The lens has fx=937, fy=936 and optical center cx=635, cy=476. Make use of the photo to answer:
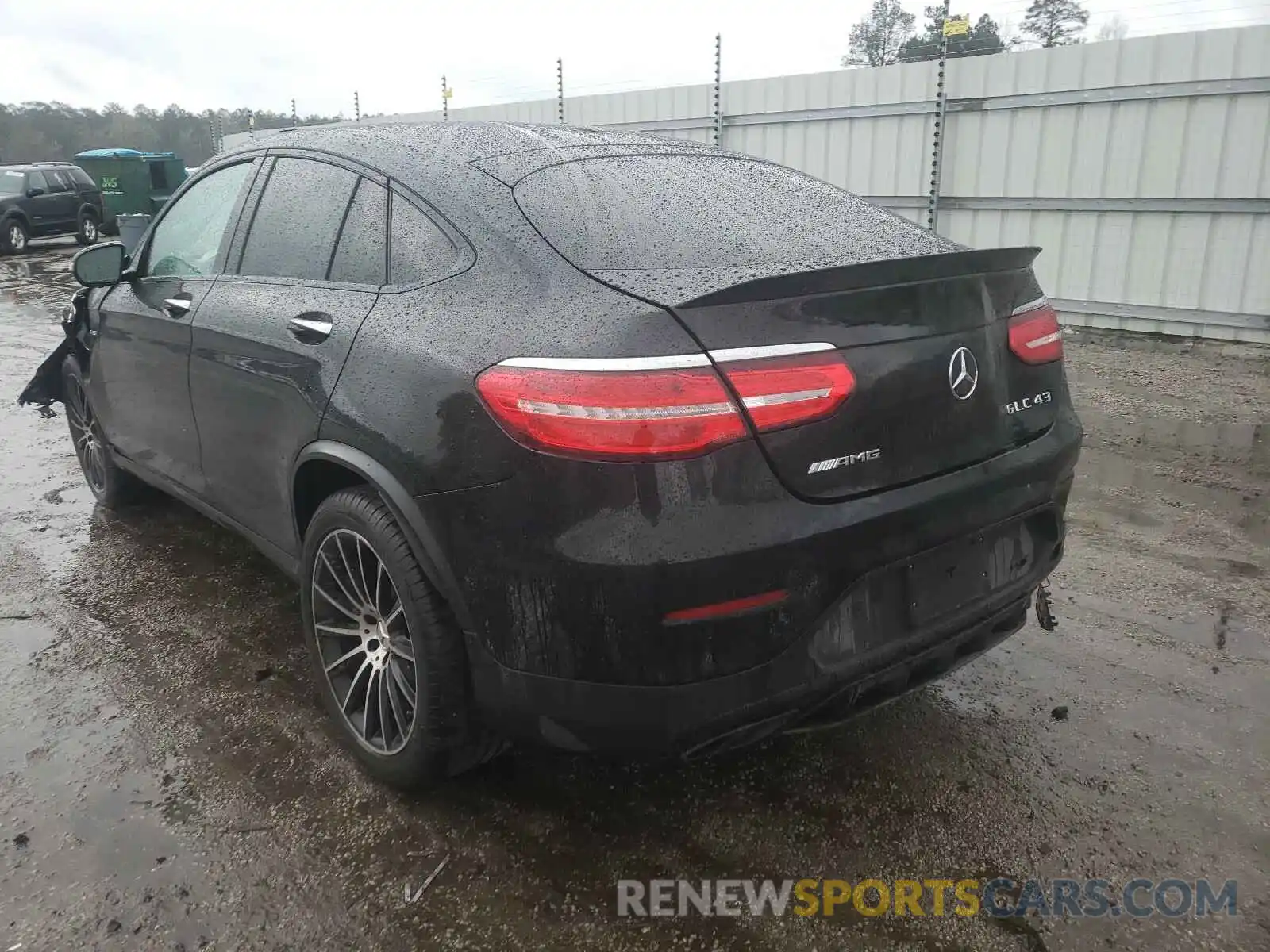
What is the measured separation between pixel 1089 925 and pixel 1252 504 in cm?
328

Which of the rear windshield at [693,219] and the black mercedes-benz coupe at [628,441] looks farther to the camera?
the rear windshield at [693,219]

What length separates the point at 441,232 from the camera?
2.33 meters

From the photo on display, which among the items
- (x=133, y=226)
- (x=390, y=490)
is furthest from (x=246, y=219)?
(x=133, y=226)

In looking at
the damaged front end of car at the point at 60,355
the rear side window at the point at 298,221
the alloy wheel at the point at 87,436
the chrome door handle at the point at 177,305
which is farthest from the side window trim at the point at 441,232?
the alloy wheel at the point at 87,436

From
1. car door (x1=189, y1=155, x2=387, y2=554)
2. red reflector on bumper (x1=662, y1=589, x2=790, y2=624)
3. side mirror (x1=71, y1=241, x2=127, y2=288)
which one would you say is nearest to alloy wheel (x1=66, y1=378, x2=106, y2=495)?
side mirror (x1=71, y1=241, x2=127, y2=288)

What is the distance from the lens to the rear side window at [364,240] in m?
2.48

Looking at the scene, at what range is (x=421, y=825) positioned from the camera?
233 centimetres

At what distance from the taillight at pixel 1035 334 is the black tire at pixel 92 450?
3.88m

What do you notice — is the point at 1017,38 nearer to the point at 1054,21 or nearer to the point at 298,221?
the point at 1054,21

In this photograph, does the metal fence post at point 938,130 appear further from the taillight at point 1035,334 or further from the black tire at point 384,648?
the black tire at point 384,648

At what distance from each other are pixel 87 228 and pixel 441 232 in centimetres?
2247

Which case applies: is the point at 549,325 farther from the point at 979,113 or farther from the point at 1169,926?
the point at 979,113

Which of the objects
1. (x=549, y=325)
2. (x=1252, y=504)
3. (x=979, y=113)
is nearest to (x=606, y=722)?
(x=549, y=325)

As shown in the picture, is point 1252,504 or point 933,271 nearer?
point 933,271
